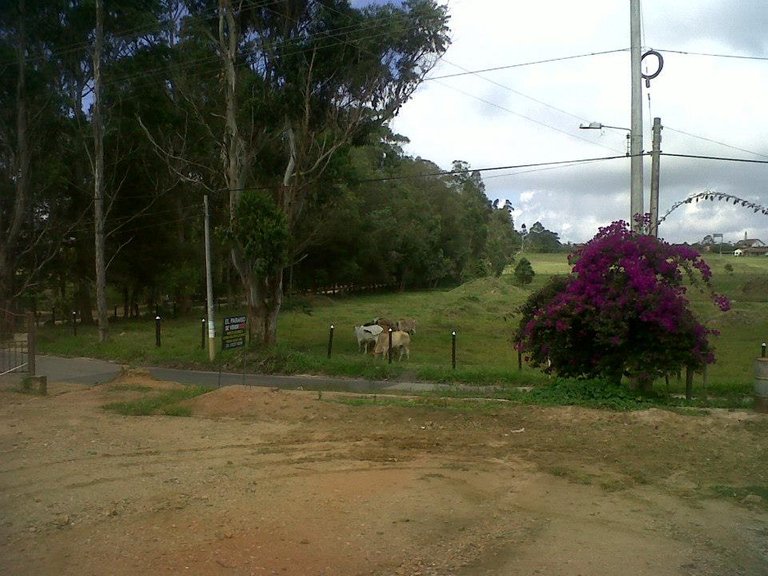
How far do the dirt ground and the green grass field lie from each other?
21.5 ft

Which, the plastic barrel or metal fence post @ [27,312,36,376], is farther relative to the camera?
metal fence post @ [27,312,36,376]

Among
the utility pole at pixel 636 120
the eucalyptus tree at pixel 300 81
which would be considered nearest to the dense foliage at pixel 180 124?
the eucalyptus tree at pixel 300 81

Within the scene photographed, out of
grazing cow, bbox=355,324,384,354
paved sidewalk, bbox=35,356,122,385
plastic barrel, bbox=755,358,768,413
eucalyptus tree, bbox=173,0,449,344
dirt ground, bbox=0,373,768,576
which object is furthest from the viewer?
grazing cow, bbox=355,324,384,354

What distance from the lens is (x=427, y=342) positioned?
29688 millimetres

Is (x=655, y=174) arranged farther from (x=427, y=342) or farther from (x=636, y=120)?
(x=427, y=342)

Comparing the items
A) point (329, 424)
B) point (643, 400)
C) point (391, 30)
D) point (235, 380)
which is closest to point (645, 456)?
point (643, 400)

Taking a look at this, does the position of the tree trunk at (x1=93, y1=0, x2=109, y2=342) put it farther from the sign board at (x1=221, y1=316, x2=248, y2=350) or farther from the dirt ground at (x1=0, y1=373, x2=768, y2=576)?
the dirt ground at (x1=0, y1=373, x2=768, y2=576)

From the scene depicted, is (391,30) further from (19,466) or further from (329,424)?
(19,466)

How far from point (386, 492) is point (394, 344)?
1582 centimetres

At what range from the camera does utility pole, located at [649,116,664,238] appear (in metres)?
14.9

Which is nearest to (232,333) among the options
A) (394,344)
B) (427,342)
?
(394,344)

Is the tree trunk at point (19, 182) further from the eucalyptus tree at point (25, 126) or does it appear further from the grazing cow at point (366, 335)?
the grazing cow at point (366, 335)

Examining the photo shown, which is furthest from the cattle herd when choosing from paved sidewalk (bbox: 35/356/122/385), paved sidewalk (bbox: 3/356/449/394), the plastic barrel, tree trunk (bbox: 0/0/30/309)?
tree trunk (bbox: 0/0/30/309)

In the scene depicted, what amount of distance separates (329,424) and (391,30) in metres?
14.4
